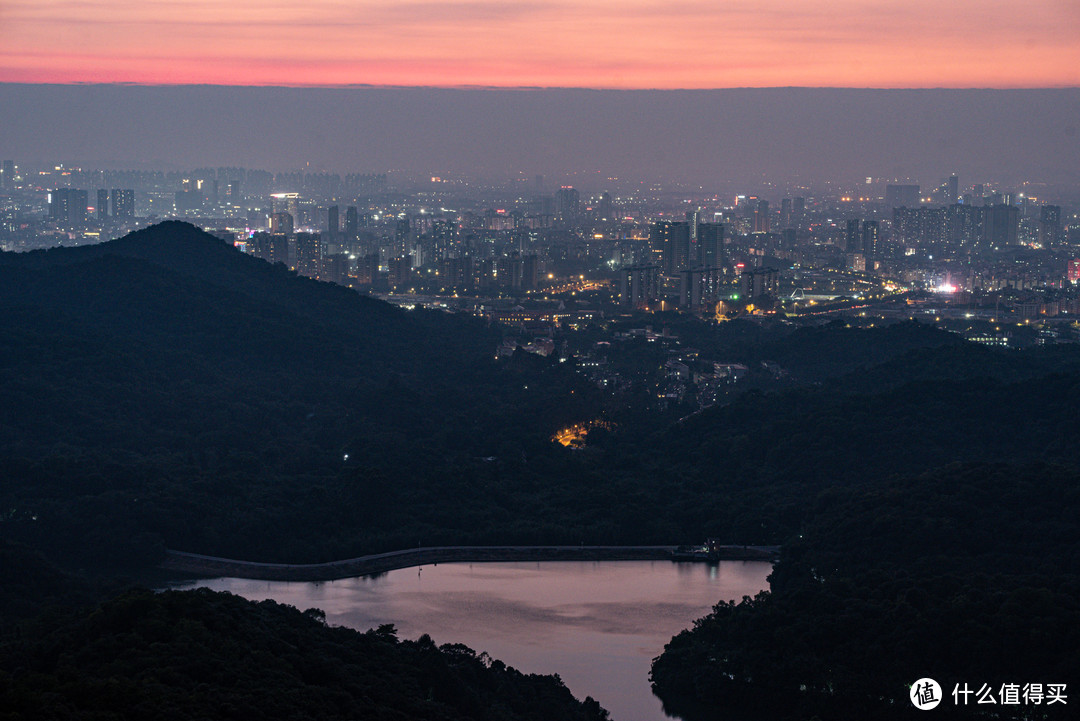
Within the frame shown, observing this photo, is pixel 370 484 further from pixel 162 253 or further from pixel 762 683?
pixel 162 253

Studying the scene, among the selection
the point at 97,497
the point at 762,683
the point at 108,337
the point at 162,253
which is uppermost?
the point at 162,253

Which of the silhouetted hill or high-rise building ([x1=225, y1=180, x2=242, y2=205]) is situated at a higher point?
high-rise building ([x1=225, y1=180, x2=242, y2=205])

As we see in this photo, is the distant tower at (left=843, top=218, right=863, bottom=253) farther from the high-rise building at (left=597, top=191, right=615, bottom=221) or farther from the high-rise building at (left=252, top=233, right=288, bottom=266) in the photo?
the high-rise building at (left=252, top=233, right=288, bottom=266)

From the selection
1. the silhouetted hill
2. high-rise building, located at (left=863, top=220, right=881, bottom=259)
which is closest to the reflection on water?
the silhouetted hill

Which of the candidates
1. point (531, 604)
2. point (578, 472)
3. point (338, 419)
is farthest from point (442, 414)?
point (531, 604)

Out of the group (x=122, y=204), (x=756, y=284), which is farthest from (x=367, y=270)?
(x=122, y=204)

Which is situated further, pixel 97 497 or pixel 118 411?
pixel 118 411

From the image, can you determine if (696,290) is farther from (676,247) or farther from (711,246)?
(711,246)
